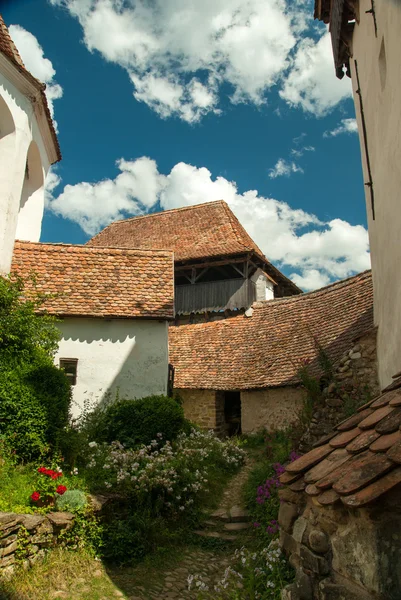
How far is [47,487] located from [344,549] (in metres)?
4.74

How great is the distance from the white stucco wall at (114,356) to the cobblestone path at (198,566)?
3.99m

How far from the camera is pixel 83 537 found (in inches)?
232

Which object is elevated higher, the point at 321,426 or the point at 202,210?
the point at 202,210

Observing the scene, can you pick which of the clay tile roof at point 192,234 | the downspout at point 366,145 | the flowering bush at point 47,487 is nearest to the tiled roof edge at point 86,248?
the downspout at point 366,145

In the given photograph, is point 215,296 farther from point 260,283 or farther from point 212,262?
point 260,283

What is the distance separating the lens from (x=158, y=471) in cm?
748

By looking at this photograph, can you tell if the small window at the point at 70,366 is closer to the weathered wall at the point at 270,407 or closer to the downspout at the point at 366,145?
the weathered wall at the point at 270,407

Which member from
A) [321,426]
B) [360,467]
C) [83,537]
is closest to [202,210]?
[321,426]

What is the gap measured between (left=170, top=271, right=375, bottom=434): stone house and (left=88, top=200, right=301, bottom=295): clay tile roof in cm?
560

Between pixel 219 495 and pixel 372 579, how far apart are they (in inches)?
248

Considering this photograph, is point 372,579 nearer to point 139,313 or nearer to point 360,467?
point 360,467

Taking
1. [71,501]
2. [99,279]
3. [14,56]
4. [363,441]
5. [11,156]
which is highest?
[14,56]

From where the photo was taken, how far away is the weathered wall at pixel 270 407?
1273cm

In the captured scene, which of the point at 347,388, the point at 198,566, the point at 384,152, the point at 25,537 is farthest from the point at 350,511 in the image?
the point at 347,388
